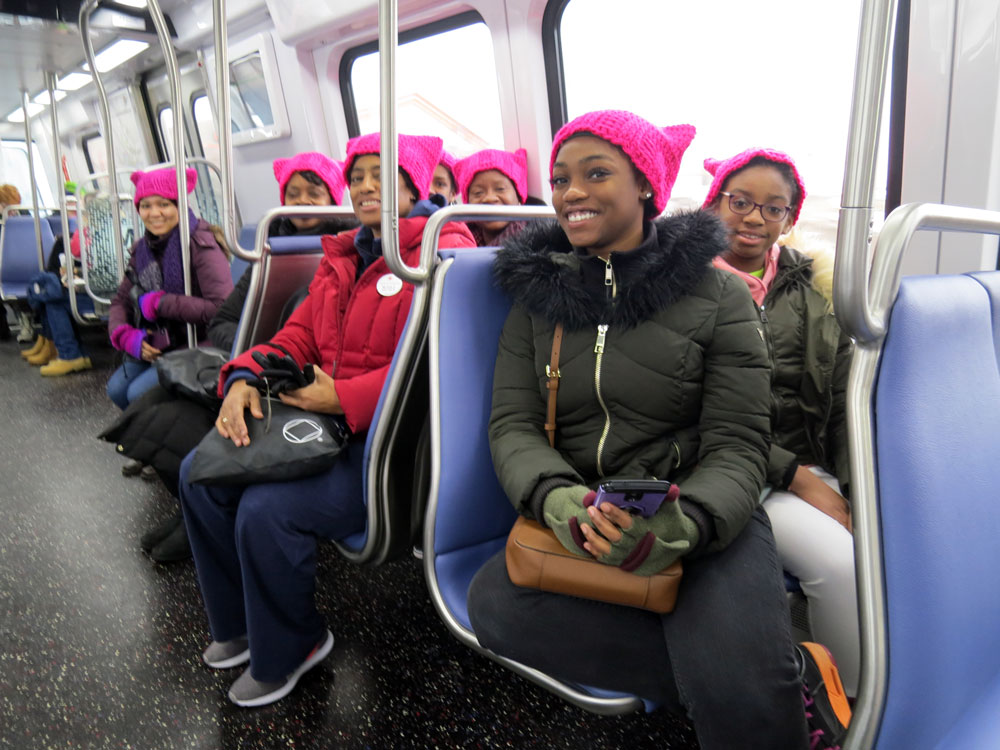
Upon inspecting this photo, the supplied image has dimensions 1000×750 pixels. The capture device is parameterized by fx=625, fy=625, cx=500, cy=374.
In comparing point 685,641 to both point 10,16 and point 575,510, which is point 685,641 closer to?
point 575,510

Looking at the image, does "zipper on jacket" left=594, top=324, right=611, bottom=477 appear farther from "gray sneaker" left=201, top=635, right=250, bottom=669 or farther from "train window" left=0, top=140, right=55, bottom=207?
"train window" left=0, top=140, right=55, bottom=207

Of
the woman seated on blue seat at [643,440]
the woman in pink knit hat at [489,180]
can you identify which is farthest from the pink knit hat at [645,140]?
the woman in pink knit hat at [489,180]

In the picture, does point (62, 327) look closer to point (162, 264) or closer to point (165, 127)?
point (165, 127)

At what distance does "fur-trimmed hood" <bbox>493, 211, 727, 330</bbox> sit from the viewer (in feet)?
4.04

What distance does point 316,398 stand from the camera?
1543 millimetres

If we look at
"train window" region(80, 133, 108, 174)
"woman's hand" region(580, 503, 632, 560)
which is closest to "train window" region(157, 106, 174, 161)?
"train window" region(80, 133, 108, 174)

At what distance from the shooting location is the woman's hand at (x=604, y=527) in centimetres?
101

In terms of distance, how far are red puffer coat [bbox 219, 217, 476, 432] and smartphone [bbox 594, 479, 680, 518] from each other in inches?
30.5

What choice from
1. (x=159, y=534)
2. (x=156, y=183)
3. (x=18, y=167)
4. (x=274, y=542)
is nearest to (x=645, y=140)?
(x=274, y=542)

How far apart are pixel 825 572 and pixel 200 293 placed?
104 inches

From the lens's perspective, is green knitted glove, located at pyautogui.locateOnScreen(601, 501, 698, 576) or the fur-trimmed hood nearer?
green knitted glove, located at pyautogui.locateOnScreen(601, 501, 698, 576)

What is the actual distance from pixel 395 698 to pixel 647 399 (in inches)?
42.7

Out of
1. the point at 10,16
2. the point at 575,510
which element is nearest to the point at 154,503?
the point at 575,510

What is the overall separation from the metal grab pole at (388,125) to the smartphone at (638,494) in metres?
0.63
